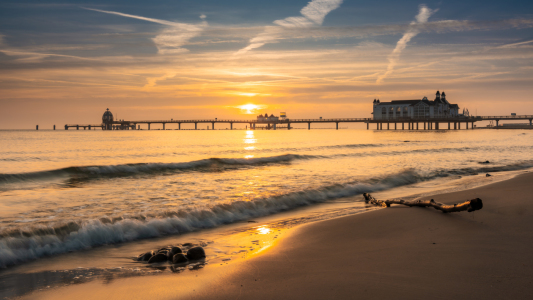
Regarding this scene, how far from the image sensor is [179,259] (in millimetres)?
5328

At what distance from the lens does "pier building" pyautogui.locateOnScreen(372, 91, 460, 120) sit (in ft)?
430

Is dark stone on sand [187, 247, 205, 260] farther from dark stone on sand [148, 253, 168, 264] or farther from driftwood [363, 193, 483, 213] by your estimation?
driftwood [363, 193, 483, 213]

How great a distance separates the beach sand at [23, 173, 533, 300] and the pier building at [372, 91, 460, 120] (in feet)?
440

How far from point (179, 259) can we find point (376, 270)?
8.82 ft

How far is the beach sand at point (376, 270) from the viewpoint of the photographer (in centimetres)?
375

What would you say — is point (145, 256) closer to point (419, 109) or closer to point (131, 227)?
point (131, 227)

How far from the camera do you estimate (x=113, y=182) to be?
1495cm

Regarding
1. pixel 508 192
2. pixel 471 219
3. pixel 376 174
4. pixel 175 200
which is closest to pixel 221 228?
pixel 175 200

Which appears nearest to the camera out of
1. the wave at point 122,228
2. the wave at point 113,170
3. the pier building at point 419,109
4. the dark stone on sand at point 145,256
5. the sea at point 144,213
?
the sea at point 144,213

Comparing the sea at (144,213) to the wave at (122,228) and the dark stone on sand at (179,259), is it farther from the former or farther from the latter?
the dark stone on sand at (179,259)

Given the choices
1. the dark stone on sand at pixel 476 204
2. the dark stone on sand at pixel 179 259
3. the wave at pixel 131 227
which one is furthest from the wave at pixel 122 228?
the dark stone on sand at pixel 476 204

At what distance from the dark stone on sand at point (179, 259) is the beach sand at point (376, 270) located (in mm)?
539

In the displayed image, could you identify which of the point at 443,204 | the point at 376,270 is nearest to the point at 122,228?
the point at 376,270

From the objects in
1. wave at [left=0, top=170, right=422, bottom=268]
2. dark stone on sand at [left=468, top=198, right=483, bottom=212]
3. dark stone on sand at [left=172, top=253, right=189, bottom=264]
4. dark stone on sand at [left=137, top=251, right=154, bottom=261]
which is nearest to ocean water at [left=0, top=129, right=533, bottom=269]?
wave at [left=0, top=170, right=422, bottom=268]
